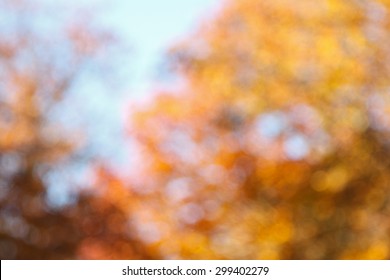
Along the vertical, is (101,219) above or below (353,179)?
above

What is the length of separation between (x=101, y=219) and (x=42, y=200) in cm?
113

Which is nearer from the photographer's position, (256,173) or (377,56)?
(377,56)

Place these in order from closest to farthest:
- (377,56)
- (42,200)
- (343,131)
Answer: (377,56)
(343,131)
(42,200)

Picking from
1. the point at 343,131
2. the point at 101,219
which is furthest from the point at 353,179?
the point at 101,219

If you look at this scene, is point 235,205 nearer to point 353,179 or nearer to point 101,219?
point 353,179

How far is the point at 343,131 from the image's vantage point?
12.3m

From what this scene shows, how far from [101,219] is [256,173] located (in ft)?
10.4

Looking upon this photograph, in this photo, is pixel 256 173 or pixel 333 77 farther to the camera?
pixel 256 173

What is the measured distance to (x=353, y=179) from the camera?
12.7 m

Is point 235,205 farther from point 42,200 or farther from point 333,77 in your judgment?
point 42,200
